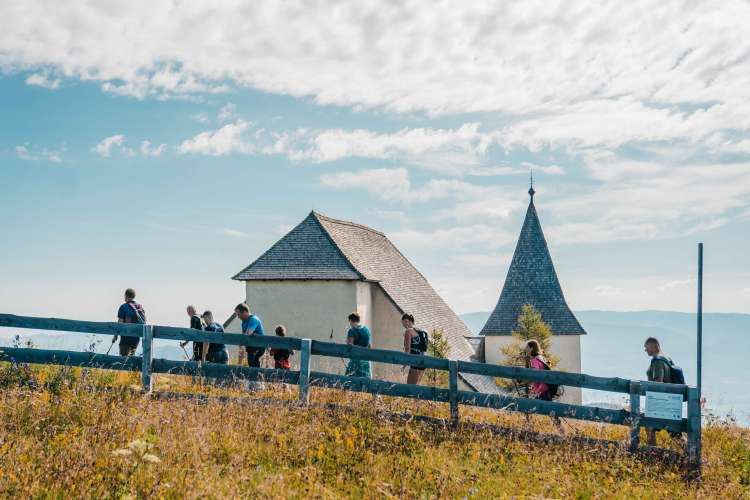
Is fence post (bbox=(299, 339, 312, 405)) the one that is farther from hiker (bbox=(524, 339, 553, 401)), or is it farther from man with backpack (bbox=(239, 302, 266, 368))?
hiker (bbox=(524, 339, 553, 401))

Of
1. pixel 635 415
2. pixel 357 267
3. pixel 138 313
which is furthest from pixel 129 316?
pixel 357 267

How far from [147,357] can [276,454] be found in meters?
3.65

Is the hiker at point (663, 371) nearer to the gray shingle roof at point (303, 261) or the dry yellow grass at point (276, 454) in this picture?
the dry yellow grass at point (276, 454)

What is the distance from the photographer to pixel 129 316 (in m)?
12.4

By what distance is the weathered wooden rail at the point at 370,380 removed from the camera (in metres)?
8.81

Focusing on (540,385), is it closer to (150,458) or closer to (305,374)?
(305,374)

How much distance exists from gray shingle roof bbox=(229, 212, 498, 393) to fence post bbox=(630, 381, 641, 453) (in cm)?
1727

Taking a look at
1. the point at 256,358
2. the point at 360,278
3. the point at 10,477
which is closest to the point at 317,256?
the point at 360,278

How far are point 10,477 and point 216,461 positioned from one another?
1.95 metres

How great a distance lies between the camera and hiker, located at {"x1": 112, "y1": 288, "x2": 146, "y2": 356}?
482 inches

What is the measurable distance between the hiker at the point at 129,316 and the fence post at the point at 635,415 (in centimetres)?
872

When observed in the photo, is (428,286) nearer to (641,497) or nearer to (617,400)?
(617,400)

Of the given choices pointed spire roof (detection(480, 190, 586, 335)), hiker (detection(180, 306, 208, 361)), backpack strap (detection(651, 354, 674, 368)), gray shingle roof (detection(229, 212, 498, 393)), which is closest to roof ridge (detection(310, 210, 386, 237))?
gray shingle roof (detection(229, 212, 498, 393))

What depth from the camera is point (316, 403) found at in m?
9.30
